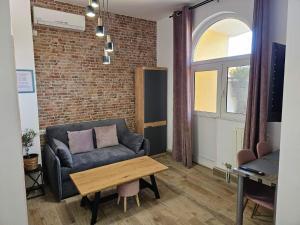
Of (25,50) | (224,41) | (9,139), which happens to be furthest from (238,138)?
(25,50)

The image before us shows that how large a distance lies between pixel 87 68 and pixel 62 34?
69 centimetres

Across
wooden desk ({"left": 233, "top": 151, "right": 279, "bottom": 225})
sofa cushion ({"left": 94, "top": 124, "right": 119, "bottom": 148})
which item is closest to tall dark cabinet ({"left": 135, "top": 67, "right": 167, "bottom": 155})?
sofa cushion ({"left": 94, "top": 124, "right": 119, "bottom": 148})

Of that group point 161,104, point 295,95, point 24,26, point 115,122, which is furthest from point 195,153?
point 24,26

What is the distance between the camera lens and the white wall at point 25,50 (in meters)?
2.83

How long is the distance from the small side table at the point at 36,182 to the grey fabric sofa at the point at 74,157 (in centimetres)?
11

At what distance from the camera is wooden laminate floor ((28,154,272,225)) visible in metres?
2.33

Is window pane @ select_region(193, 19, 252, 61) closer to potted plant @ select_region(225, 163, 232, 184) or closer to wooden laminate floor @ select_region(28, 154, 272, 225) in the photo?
potted plant @ select_region(225, 163, 232, 184)

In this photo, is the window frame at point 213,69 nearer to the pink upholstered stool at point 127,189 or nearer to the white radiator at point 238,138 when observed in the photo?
the white radiator at point 238,138

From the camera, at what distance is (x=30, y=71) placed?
3.01 meters

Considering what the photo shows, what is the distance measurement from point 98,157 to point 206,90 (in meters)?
2.21

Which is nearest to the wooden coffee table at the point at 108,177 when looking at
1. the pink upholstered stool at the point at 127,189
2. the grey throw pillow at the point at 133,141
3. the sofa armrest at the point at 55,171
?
the pink upholstered stool at the point at 127,189

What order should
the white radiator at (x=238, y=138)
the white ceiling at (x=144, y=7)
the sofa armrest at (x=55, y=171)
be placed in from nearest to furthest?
the sofa armrest at (x=55, y=171) → the white radiator at (x=238, y=138) → the white ceiling at (x=144, y=7)

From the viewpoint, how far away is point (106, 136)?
12.0 ft

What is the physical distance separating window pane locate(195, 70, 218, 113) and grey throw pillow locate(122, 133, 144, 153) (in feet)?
4.15
